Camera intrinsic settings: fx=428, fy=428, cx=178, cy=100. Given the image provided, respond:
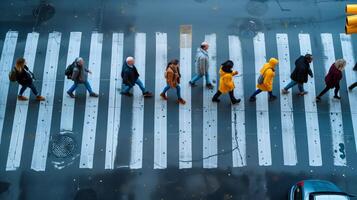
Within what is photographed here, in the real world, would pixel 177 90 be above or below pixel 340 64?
below

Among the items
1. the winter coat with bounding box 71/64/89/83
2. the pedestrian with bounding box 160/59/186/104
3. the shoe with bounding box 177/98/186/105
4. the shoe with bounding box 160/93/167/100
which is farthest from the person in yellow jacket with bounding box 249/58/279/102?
the winter coat with bounding box 71/64/89/83

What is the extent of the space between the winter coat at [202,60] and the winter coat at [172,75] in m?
0.68

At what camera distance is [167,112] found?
13461mm

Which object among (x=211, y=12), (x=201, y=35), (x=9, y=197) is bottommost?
(x=9, y=197)

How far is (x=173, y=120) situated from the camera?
13.3m

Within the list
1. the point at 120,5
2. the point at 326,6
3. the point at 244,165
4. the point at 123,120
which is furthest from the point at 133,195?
the point at 326,6

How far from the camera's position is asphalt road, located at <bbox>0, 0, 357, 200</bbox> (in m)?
12.4

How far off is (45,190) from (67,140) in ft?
5.25

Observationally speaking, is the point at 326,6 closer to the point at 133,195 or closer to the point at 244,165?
the point at 244,165

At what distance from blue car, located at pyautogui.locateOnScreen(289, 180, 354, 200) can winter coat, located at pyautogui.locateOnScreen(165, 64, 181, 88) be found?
4.46 metres

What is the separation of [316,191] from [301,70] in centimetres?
348

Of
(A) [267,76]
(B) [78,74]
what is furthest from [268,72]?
(B) [78,74]

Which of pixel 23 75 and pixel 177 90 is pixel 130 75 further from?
pixel 23 75

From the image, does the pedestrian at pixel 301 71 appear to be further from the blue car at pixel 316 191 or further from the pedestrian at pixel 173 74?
the pedestrian at pixel 173 74
